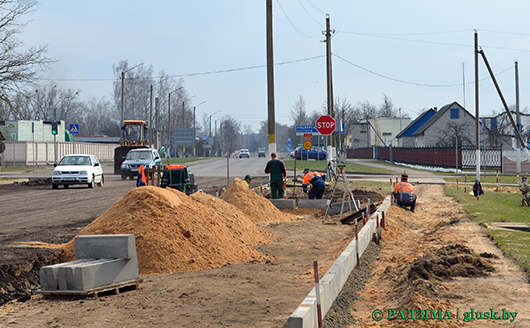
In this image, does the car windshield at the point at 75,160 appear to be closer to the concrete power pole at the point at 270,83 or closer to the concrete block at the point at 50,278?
the concrete power pole at the point at 270,83

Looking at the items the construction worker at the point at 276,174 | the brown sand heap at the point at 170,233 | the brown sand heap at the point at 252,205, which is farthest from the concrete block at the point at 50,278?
the construction worker at the point at 276,174

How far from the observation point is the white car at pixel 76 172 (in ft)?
84.8

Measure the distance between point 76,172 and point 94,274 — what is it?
19434mm

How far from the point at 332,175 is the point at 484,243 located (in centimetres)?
1889

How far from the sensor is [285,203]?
62.7 feet

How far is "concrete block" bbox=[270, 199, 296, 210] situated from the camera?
1906 cm

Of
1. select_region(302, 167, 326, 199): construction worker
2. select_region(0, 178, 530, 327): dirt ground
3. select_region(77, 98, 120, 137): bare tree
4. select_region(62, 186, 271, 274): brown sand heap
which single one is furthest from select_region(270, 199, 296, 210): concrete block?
select_region(77, 98, 120, 137): bare tree

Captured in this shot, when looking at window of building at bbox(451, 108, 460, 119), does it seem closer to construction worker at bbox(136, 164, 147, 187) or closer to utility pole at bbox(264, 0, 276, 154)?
utility pole at bbox(264, 0, 276, 154)

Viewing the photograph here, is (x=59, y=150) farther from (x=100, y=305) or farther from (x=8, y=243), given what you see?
(x=100, y=305)

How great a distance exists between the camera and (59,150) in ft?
184

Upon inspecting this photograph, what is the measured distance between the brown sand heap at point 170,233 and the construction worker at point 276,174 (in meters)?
7.46

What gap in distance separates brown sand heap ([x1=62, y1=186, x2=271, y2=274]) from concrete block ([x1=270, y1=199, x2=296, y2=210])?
758cm

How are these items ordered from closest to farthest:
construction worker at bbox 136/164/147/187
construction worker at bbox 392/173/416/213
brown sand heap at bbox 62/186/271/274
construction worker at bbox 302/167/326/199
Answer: brown sand heap at bbox 62/186/271/274 → construction worker at bbox 392/173/416/213 → construction worker at bbox 302/167/326/199 → construction worker at bbox 136/164/147/187

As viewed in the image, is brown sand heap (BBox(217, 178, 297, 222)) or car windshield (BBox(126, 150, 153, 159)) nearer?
→ brown sand heap (BBox(217, 178, 297, 222))
